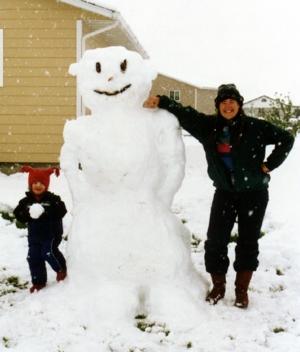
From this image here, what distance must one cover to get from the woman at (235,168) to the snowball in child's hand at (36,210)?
120cm

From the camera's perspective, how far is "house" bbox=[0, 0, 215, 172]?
8578mm

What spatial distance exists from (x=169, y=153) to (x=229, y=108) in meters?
0.57

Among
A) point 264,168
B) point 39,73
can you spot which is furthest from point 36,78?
point 264,168

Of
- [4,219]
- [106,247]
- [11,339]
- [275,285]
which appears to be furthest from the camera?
[4,219]

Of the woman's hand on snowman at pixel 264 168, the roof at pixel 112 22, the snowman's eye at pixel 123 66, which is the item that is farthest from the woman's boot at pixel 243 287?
the roof at pixel 112 22

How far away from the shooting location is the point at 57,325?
305 cm

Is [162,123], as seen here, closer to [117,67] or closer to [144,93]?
[144,93]

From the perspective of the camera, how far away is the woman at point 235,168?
10.8 ft

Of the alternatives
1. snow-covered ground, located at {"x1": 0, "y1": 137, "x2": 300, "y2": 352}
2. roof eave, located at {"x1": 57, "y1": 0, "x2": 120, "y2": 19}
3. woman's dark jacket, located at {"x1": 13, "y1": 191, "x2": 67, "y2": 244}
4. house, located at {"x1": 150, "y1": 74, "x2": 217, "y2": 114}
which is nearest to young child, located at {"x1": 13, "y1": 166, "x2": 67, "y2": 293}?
woman's dark jacket, located at {"x1": 13, "y1": 191, "x2": 67, "y2": 244}

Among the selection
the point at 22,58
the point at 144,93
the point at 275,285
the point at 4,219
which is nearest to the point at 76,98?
the point at 22,58

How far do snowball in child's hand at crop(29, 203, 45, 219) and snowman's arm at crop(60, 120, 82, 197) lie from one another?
29 cm

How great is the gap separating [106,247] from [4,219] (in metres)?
2.86

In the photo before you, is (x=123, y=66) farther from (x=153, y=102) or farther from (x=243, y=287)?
(x=243, y=287)

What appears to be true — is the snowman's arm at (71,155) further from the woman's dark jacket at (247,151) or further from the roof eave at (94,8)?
the roof eave at (94,8)
